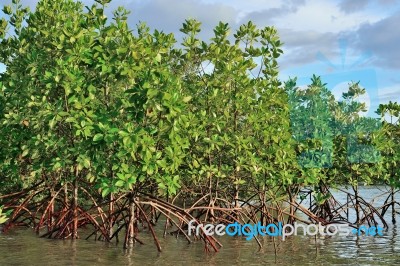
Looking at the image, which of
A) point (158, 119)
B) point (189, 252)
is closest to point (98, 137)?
point (158, 119)

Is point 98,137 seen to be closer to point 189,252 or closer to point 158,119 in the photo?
point 158,119

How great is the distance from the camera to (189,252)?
1470 cm

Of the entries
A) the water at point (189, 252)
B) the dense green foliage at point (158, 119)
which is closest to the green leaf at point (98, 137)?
the dense green foliage at point (158, 119)

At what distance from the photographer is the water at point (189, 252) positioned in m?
13.4

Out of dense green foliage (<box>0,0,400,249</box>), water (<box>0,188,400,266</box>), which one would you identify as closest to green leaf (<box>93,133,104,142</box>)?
dense green foliage (<box>0,0,400,249</box>)

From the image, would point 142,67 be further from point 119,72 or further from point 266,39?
point 266,39

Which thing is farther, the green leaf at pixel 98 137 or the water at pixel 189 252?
the water at pixel 189 252

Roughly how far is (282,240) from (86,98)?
24.1ft

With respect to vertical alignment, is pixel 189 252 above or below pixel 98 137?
below

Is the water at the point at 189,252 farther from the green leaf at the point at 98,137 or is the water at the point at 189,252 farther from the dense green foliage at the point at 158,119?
the green leaf at the point at 98,137

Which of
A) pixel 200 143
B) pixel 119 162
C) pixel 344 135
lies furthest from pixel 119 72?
pixel 344 135

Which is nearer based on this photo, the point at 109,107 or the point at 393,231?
the point at 109,107

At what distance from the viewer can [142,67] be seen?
14.0 metres

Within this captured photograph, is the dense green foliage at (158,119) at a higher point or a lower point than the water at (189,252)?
higher
